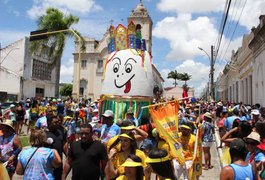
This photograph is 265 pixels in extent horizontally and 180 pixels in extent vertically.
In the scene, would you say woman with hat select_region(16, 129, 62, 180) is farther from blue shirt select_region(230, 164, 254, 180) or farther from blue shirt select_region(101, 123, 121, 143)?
blue shirt select_region(230, 164, 254, 180)

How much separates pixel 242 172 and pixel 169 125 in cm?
185

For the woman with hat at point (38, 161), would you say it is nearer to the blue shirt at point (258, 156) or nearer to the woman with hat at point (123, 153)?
the woman with hat at point (123, 153)

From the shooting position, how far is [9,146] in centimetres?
498

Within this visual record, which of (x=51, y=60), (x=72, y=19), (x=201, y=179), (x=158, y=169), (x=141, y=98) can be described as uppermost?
(x=72, y=19)

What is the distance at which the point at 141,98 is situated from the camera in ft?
32.1

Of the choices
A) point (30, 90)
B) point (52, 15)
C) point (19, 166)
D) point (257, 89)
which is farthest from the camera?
point (30, 90)

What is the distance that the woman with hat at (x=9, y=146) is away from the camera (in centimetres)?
490

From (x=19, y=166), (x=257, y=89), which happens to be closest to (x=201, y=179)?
(x=19, y=166)

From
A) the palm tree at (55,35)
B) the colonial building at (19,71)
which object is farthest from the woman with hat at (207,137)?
the colonial building at (19,71)

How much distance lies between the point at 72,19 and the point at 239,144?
24425mm

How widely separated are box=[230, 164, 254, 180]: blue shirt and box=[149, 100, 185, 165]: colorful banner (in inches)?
66.1

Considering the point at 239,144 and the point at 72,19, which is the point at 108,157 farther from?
the point at 72,19

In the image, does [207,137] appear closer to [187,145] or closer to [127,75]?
[187,145]

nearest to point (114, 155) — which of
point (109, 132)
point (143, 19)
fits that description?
point (109, 132)
